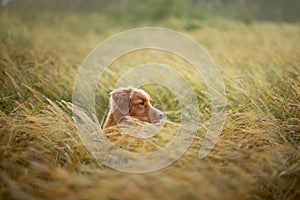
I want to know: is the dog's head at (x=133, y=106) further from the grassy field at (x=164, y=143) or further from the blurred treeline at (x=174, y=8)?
the blurred treeline at (x=174, y=8)

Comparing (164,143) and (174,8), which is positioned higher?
(174,8)

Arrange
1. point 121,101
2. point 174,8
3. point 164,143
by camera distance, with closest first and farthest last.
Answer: point 164,143 → point 121,101 → point 174,8

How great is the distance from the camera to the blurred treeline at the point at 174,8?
1531cm

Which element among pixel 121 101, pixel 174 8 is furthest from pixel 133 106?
pixel 174 8

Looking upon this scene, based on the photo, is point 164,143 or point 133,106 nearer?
point 164,143

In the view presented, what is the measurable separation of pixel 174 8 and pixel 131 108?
13020 millimetres

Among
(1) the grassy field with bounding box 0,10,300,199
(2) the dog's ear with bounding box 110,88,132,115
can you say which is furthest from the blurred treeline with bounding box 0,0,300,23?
(2) the dog's ear with bounding box 110,88,132,115

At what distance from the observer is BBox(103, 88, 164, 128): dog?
351cm

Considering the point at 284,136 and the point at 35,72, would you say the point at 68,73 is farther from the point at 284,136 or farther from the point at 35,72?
the point at 284,136

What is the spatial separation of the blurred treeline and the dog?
1115 cm

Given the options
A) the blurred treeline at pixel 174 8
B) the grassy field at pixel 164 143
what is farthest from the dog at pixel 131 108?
the blurred treeline at pixel 174 8

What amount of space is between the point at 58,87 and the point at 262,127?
100 inches

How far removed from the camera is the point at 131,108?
3592 millimetres

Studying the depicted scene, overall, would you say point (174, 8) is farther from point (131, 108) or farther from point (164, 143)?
point (164, 143)
